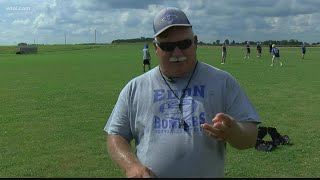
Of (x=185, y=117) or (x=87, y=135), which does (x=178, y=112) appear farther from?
(x=87, y=135)

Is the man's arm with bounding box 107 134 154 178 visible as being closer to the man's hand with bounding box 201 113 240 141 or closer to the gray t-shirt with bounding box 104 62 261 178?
the gray t-shirt with bounding box 104 62 261 178

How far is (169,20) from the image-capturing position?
3029 mm

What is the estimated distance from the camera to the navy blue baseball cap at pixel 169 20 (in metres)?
3.03

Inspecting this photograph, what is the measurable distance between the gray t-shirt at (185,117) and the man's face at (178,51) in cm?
6

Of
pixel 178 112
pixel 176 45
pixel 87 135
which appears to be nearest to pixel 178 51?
pixel 176 45

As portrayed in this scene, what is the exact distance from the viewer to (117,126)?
3217mm

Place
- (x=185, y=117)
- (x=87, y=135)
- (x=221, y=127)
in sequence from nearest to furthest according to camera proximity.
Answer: (x=221, y=127) → (x=185, y=117) → (x=87, y=135)

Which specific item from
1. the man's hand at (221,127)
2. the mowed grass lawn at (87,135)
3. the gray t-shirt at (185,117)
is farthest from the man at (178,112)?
the mowed grass lawn at (87,135)

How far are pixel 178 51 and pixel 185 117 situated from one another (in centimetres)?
42

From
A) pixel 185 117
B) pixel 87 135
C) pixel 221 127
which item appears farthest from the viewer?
pixel 87 135

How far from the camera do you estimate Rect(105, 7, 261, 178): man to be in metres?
2.96

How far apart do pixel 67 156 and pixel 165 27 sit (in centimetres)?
618

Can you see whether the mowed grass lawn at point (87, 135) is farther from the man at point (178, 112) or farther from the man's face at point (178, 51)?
the man's face at point (178, 51)

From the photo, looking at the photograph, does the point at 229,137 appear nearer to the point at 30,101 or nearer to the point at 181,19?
the point at 181,19
